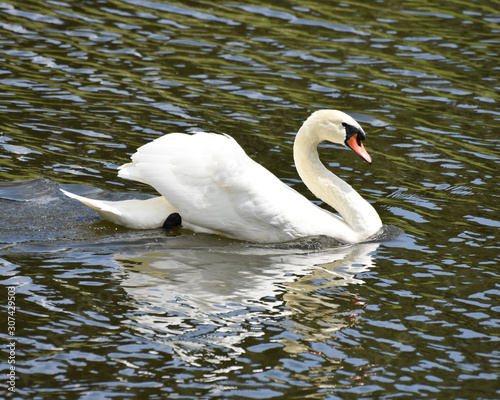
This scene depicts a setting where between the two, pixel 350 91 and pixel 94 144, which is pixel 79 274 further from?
pixel 350 91

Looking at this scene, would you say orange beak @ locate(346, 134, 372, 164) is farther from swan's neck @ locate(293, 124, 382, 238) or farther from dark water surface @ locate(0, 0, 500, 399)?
dark water surface @ locate(0, 0, 500, 399)

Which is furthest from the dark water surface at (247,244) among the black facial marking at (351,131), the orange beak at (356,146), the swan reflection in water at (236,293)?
the black facial marking at (351,131)

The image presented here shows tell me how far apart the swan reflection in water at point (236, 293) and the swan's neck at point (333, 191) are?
32 cm

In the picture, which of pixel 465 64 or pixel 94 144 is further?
pixel 465 64

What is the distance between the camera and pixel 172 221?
942cm

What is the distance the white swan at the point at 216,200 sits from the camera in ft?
30.0

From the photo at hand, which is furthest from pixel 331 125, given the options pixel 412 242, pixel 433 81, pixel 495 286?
pixel 433 81

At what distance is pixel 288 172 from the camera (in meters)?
11.6

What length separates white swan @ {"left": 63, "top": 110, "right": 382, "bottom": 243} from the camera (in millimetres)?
9148

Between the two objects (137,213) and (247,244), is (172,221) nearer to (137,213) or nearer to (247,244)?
(137,213)

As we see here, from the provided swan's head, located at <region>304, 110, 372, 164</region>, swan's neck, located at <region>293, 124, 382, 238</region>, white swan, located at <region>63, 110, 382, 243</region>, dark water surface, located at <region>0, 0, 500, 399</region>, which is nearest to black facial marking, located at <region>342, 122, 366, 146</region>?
swan's head, located at <region>304, 110, 372, 164</region>

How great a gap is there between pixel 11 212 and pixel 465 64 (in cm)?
894

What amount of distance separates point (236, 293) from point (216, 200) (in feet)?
5.54

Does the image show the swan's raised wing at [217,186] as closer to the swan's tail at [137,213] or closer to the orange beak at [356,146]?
the swan's tail at [137,213]
